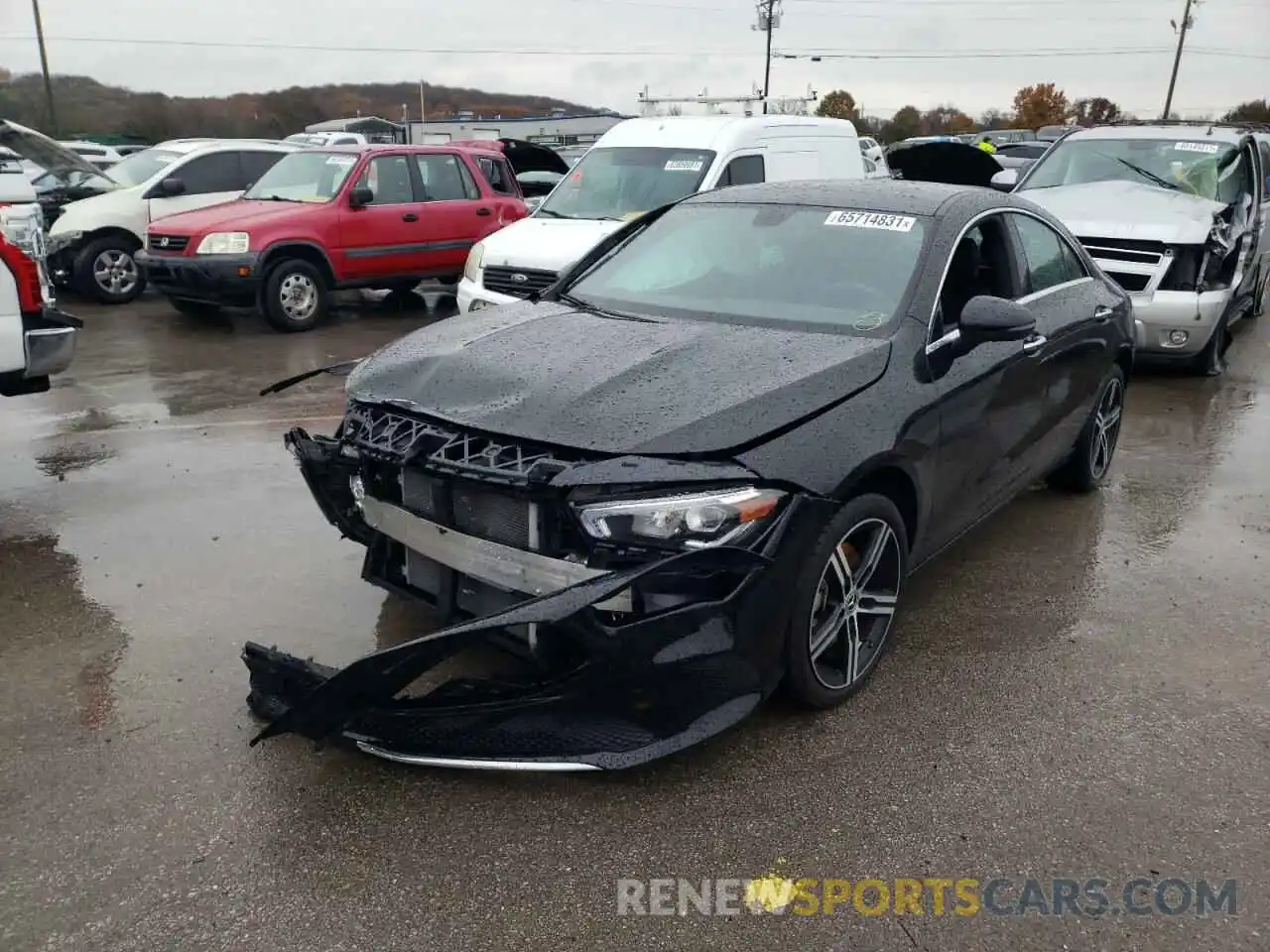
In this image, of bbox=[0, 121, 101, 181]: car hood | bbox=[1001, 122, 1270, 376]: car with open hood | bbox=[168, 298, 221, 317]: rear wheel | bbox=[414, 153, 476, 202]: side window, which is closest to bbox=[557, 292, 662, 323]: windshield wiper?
bbox=[0, 121, 101, 181]: car hood

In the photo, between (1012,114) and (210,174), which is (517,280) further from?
(1012,114)

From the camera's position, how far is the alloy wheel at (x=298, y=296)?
1054 cm

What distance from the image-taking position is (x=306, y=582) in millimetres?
4488

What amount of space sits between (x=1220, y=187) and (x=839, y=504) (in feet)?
25.4

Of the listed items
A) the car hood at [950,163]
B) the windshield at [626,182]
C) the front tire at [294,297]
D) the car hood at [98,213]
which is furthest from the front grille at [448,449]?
the car hood at [950,163]

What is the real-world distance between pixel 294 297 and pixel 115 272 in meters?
2.99

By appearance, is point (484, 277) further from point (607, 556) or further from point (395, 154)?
point (607, 556)

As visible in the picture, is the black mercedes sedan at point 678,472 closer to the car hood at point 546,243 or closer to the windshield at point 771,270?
the windshield at point 771,270

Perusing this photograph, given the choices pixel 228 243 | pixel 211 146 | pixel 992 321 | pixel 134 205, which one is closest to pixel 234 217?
pixel 228 243

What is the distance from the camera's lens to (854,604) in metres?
3.54

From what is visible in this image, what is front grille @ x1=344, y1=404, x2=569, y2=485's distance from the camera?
3.00m

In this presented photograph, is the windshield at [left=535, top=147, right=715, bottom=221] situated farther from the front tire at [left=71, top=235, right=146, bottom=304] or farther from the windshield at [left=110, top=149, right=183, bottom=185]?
the windshield at [left=110, top=149, right=183, bottom=185]

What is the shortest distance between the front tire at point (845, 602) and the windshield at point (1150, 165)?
7.15 m

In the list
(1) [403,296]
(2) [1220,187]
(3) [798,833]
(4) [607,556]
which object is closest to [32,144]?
(4) [607,556]
